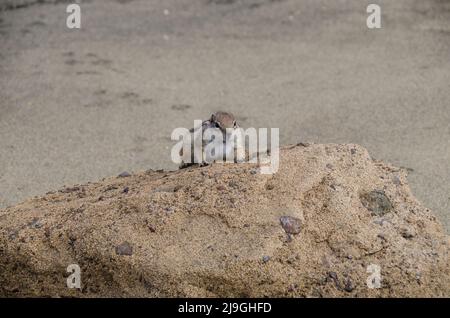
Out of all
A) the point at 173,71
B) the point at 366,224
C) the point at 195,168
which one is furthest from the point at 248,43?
the point at 366,224

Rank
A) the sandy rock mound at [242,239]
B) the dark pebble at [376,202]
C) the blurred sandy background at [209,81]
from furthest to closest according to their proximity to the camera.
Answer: the blurred sandy background at [209,81]
the dark pebble at [376,202]
the sandy rock mound at [242,239]

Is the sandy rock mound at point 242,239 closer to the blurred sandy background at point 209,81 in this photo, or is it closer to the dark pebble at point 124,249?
the dark pebble at point 124,249

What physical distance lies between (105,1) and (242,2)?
139cm

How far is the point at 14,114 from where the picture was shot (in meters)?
5.28

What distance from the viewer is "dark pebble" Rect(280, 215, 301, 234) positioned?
253 cm

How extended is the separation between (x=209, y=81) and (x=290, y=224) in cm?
341

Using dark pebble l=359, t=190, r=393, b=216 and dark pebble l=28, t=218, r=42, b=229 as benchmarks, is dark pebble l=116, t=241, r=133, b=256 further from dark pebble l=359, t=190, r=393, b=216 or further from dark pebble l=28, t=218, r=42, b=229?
dark pebble l=359, t=190, r=393, b=216

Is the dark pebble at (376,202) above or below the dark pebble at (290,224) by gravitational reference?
above

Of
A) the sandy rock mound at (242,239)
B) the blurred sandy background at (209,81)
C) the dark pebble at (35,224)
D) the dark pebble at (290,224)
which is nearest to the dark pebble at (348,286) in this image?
the sandy rock mound at (242,239)

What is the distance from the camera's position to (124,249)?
252 centimetres

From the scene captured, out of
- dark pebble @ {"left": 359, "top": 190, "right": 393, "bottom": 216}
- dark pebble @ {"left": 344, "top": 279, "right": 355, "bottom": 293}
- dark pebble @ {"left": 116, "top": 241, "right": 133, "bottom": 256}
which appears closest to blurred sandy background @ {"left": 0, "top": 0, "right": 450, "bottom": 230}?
dark pebble @ {"left": 359, "top": 190, "right": 393, "bottom": 216}

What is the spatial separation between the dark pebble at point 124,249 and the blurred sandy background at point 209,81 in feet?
5.77

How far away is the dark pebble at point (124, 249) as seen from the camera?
8.24ft

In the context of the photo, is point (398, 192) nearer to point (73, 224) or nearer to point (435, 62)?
point (73, 224)
